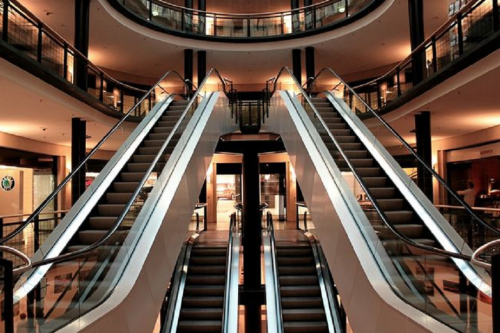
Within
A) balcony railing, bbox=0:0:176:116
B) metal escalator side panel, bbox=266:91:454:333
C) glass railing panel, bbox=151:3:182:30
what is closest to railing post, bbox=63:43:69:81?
balcony railing, bbox=0:0:176:116

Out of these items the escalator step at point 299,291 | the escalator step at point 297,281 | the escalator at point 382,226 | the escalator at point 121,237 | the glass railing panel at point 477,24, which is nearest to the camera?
the escalator at point 382,226

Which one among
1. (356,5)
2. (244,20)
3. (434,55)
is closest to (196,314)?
(434,55)

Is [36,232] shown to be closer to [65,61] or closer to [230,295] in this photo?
[65,61]

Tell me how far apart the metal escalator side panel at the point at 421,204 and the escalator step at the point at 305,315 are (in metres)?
5.04

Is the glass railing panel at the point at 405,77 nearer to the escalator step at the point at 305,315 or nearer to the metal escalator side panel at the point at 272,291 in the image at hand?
the metal escalator side panel at the point at 272,291

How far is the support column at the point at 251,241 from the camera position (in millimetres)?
15125

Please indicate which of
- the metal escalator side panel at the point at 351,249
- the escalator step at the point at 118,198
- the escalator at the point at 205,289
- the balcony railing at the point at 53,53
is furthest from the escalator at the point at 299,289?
the balcony railing at the point at 53,53

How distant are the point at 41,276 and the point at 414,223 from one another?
5.14m

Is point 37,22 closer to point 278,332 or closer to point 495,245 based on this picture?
point 278,332

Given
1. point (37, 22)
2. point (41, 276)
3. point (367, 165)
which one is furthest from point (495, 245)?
point (37, 22)

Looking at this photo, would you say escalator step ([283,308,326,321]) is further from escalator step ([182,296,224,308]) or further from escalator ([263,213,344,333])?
escalator step ([182,296,224,308])

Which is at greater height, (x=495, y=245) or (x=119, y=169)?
(x=119, y=169)

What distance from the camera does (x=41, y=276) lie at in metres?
3.78

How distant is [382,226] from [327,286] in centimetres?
743
